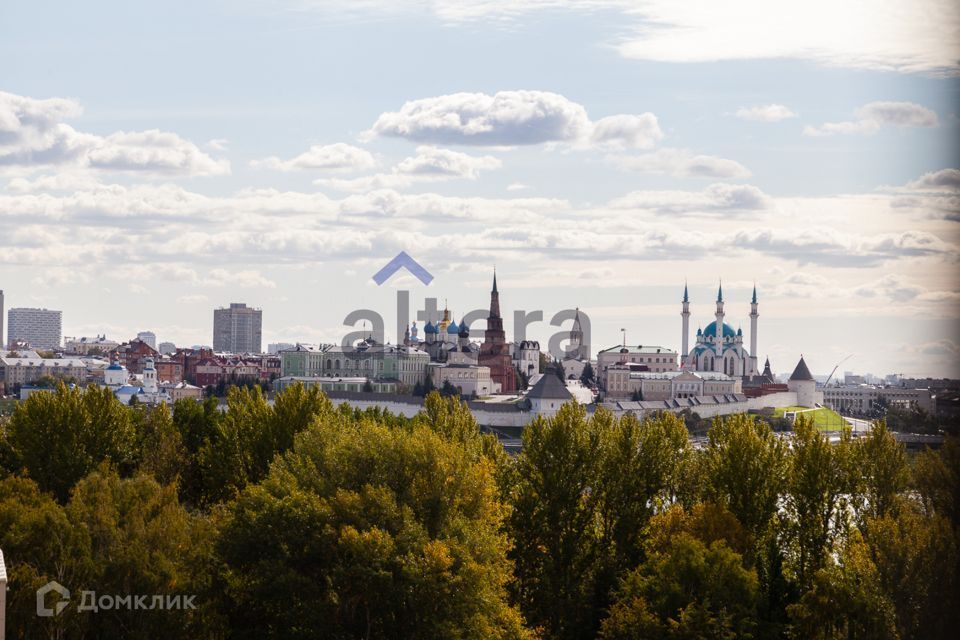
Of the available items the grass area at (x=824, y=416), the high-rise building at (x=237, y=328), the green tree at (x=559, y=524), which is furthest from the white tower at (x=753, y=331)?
the green tree at (x=559, y=524)

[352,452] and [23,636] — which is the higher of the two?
[352,452]

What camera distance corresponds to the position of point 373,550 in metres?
9.28

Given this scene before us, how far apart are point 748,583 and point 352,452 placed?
130 inches

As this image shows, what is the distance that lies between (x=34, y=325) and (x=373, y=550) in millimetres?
124102

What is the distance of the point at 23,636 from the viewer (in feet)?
30.0

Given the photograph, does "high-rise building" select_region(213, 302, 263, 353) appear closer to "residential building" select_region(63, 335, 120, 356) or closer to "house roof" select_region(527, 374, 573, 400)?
"residential building" select_region(63, 335, 120, 356)

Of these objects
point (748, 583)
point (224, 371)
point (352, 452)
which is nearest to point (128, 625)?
point (352, 452)

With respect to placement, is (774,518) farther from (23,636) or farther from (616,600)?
(23,636)

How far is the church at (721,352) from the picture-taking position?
242 feet

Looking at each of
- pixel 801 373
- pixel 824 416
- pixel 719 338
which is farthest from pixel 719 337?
pixel 824 416

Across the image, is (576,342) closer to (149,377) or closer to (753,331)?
(753,331)

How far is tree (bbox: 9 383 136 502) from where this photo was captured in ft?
53.7

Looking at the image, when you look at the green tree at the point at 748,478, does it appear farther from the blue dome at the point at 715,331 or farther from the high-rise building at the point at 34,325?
the high-rise building at the point at 34,325

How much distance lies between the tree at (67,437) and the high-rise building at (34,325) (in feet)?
367
